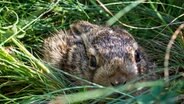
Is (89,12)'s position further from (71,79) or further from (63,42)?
(71,79)

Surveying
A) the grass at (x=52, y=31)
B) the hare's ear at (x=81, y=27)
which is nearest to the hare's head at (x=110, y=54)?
the hare's ear at (x=81, y=27)

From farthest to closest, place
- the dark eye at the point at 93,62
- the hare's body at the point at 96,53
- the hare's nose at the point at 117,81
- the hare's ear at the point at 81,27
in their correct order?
the hare's ear at the point at 81,27, the dark eye at the point at 93,62, the hare's body at the point at 96,53, the hare's nose at the point at 117,81

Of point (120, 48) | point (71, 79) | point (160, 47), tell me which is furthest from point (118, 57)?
point (160, 47)

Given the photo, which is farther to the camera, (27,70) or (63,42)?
(63,42)

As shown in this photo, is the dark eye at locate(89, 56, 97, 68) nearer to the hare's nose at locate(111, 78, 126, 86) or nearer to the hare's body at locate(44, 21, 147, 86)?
the hare's body at locate(44, 21, 147, 86)

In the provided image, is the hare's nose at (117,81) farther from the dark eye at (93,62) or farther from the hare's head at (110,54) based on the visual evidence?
the dark eye at (93,62)

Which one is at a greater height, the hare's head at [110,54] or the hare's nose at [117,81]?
the hare's head at [110,54]
